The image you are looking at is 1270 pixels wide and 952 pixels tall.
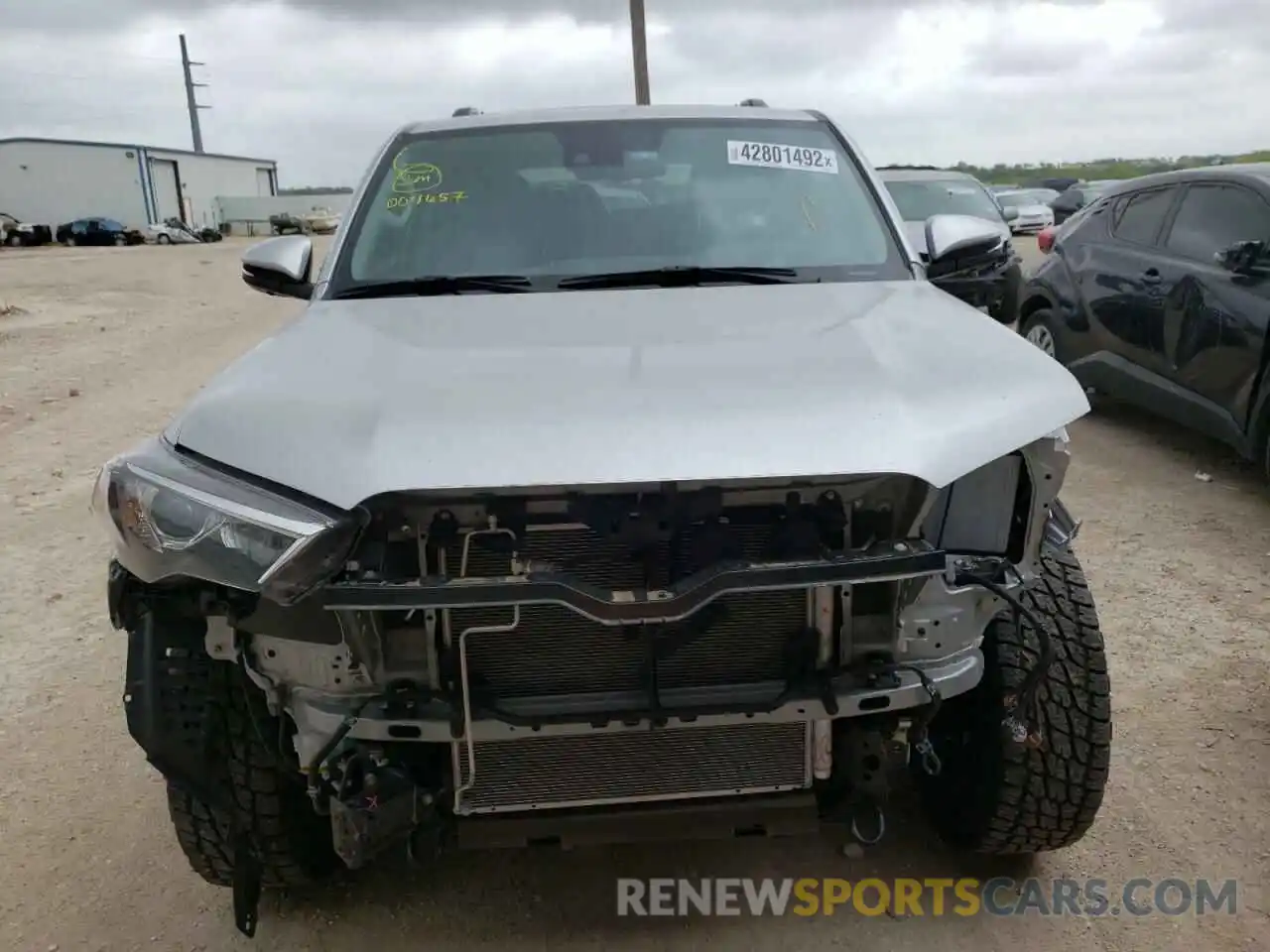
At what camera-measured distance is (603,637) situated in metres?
2.08

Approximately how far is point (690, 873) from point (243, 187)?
237ft

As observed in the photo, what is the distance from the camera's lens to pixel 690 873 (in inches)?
104

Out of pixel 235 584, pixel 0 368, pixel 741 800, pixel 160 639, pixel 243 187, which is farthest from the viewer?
pixel 243 187

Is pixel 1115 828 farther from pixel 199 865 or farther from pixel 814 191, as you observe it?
pixel 199 865

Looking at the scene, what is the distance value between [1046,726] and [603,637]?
3.48ft

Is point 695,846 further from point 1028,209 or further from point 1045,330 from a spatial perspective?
point 1028,209

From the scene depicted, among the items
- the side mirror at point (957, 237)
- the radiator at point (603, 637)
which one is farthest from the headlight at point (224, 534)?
the side mirror at point (957, 237)

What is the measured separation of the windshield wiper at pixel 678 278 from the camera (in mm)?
2934

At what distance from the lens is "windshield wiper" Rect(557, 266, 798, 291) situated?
2.93m

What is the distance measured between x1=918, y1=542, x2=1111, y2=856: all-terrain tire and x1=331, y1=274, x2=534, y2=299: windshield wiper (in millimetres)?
1548

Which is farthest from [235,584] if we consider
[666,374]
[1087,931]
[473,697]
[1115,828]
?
[1115,828]

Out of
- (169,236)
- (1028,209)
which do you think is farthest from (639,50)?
(169,236)

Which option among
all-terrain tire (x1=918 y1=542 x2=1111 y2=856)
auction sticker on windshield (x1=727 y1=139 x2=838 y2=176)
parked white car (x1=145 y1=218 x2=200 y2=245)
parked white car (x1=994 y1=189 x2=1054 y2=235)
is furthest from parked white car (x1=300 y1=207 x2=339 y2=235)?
all-terrain tire (x1=918 y1=542 x2=1111 y2=856)

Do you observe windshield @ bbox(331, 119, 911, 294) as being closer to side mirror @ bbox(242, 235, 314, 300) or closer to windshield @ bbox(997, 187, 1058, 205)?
side mirror @ bbox(242, 235, 314, 300)
